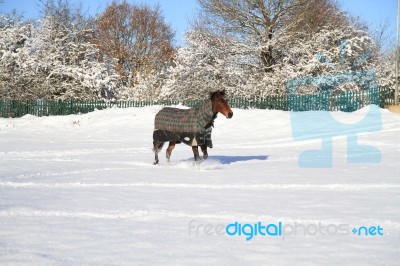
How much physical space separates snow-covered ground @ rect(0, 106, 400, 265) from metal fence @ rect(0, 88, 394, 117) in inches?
630

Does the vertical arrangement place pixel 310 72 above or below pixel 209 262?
above

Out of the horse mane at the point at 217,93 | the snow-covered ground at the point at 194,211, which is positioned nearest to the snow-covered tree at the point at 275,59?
the snow-covered ground at the point at 194,211

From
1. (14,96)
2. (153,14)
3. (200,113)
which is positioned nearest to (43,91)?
(14,96)

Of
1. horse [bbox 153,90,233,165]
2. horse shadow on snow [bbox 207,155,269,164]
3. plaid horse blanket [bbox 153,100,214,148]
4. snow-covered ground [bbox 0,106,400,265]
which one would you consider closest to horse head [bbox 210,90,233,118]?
horse [bbox 153,90,233,165]

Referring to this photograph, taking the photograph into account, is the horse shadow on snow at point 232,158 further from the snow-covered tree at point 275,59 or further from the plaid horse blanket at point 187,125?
the snow-covered tree at point 275,59

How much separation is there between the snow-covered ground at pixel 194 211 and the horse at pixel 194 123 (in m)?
0.60

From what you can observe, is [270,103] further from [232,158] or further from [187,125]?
[187,125]

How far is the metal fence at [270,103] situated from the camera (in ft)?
94.2

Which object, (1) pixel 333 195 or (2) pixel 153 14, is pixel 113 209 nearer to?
(1) pixel 333 195

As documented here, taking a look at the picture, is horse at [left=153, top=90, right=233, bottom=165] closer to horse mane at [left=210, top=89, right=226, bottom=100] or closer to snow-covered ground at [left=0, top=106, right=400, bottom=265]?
horse mane at [left=210, top=89, right=226, bottom=100]

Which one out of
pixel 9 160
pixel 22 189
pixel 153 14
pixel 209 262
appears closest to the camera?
pixel 209 262

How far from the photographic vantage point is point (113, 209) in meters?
6.10

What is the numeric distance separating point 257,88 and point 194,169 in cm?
2595

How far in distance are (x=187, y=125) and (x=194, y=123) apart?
0.21 metres
